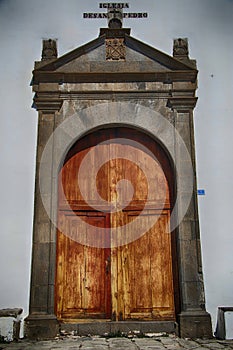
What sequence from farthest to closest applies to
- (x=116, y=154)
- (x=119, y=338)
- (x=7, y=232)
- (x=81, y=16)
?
(x=81, y=16) → (x=116, y=154) → (x=7, y=232) → (x=119, y=338)

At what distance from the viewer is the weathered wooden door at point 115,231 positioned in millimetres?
5648

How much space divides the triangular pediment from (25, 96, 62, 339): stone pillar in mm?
547

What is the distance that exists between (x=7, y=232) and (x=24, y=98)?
Result: 181 centimetres

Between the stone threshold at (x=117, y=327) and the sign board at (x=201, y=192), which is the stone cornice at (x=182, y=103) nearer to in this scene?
the sign board at (x=201, y=192)

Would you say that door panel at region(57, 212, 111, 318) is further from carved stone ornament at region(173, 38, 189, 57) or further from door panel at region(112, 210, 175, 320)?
carved stone ornament at region(173, 38, 189, 57)

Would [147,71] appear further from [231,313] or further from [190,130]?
[231,313]

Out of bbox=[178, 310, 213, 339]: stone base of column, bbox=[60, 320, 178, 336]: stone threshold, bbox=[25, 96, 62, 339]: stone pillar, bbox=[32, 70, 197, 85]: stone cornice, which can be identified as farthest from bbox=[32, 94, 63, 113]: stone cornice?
bbox=[178, 310, 213, 339]: stone base of column

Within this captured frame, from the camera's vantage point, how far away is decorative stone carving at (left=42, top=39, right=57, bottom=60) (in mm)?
6266

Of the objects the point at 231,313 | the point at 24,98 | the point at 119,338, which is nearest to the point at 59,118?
the point at 24,98

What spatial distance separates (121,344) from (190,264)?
1.31m

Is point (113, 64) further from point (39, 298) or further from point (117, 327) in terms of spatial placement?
point (117, 327)

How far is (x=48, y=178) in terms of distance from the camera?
19.0 ft

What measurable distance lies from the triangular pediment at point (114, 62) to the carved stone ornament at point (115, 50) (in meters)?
0.04

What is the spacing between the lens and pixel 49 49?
20.7 ft
